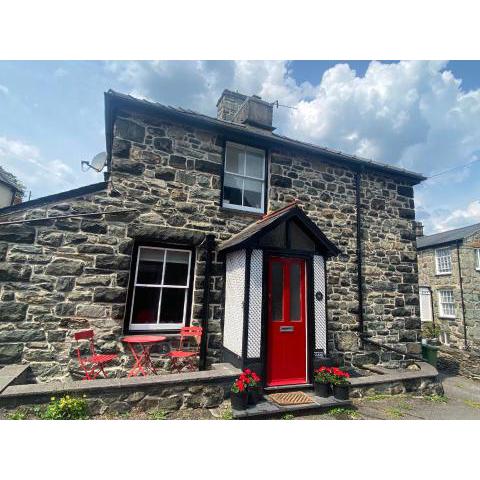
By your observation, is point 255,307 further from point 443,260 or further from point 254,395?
point 443,260

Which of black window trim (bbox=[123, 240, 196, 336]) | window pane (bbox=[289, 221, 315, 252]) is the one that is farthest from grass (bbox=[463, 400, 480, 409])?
black window trim (bbox=[123, 240, 196, 336])

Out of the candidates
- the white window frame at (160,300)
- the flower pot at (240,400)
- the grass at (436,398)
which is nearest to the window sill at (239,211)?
the white window frame at (160,300)

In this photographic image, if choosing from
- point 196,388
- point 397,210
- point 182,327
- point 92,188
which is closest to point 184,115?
point 92,188

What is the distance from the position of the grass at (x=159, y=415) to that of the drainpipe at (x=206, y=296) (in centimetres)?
149

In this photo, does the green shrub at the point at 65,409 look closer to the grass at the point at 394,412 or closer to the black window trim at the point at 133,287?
the black window trim at the point at 133,287

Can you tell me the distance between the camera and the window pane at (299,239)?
6.25m

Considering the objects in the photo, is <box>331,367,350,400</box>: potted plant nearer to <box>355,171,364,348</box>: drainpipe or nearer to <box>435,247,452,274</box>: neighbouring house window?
<box>355,171,364,348</box>: drainpipe

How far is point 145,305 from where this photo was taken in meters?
6.18

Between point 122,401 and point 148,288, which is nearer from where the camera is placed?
point 122,401

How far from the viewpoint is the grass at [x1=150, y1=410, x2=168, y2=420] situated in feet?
14.8

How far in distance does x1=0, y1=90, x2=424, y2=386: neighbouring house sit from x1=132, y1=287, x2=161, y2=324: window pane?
22mm

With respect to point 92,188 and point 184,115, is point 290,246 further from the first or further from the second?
point 92,188

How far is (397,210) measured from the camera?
30.0 feet

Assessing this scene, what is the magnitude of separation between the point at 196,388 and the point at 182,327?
5.28 ft
